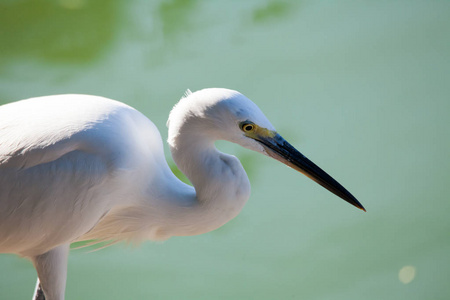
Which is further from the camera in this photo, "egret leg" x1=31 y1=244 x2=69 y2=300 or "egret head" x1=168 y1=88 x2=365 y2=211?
"egret leg" x1=31 y1=244 x2=69 y2=300

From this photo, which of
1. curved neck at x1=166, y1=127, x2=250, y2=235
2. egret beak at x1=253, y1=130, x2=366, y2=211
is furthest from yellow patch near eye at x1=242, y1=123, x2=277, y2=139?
curved neck at x1=166, y1=127, x2=250, y2=235

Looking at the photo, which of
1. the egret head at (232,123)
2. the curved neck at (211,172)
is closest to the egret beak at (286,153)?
the egret head at (232,123)

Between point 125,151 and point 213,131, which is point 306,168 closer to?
point 213,131

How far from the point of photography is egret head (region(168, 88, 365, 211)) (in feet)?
5.34

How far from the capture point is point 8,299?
2660 millimetres

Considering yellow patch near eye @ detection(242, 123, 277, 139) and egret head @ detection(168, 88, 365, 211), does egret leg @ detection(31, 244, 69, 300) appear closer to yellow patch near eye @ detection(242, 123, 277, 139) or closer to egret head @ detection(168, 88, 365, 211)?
egret head @ detection(168, 88, 365, 211)

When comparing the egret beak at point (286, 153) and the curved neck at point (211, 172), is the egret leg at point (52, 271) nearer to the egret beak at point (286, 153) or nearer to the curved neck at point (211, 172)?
the curved neck at point (211, 172)

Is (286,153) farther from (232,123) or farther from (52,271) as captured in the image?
(52,271)

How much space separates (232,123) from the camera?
1639mm

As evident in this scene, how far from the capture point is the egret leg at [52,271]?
1731mm

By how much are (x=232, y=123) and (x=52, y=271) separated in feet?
2.39

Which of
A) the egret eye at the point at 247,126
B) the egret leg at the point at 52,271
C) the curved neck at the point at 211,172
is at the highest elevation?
the egret eye at the point at 247,126

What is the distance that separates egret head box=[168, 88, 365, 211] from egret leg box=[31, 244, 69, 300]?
51 cm

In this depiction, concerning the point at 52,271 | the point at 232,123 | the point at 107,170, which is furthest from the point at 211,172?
the point at 52,271
